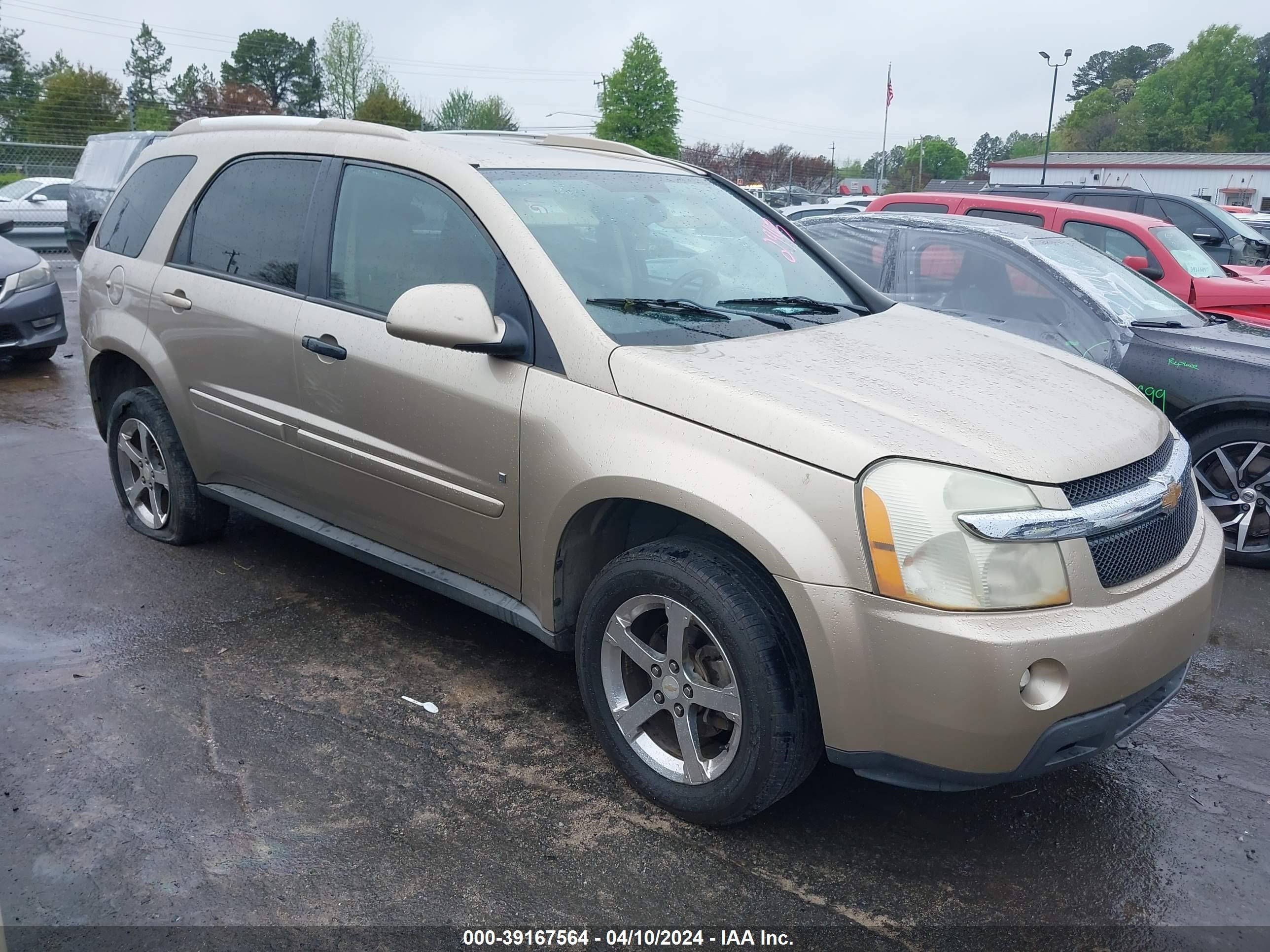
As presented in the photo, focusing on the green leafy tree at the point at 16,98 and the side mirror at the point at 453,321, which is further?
the green leafy tree at the point at 16,98

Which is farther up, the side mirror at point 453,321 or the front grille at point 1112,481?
the side mirror at point 453,321

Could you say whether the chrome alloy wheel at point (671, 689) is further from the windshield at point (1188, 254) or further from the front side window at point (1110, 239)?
the windshield at point (1188, 254)

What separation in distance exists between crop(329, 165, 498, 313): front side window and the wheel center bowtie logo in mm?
2043

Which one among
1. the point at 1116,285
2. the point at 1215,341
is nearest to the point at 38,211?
the point at 1116,285

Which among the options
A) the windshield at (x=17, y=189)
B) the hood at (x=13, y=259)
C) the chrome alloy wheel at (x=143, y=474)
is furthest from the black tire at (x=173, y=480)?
the windshield at (x=17, y=189)

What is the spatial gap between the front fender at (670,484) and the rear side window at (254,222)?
144 cm

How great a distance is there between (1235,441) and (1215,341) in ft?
1.87

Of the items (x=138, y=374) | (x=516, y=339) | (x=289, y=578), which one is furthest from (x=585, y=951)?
(x=138, y=374)

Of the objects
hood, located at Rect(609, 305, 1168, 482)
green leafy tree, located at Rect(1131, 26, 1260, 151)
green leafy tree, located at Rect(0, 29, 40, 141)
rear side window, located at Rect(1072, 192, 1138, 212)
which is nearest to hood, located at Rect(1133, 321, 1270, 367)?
hood, located at Rect(609, 305, 1168, 482)

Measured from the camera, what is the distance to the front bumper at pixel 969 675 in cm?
245

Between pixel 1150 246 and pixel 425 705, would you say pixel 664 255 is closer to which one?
pixel 425 705

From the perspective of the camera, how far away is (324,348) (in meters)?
3.72

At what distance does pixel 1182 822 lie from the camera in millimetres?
3088

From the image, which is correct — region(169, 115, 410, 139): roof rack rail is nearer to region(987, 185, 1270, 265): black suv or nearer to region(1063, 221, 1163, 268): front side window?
region(1063, 221, 1163, 268): front side window
